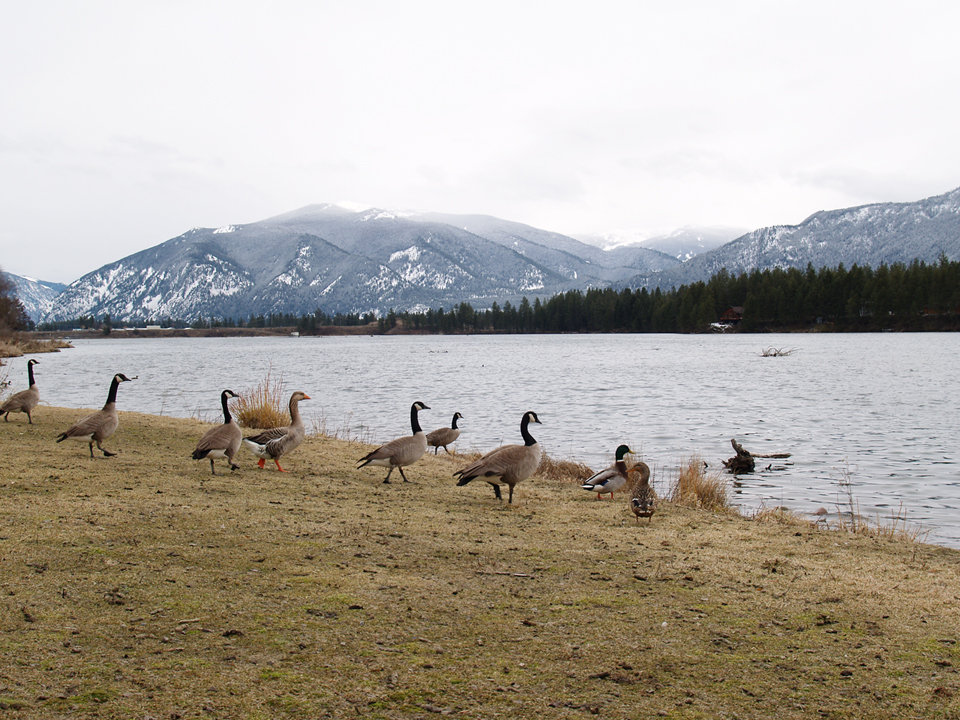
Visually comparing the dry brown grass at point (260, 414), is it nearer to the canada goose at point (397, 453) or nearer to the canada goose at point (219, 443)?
the canada goose at point (219, 443)

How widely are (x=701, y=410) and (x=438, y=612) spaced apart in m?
32.1

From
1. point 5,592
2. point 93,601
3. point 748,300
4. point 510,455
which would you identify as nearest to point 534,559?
point 510,455

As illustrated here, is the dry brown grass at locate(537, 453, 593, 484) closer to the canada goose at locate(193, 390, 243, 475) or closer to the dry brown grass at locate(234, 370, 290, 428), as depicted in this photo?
the canada goose at locate(193, 390, 243, 475)

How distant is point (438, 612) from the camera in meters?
7.24

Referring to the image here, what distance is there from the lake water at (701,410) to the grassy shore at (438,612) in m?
6.77

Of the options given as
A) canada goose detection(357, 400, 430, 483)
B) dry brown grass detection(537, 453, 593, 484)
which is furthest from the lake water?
canada goose detection(357, 400, 430, 483)

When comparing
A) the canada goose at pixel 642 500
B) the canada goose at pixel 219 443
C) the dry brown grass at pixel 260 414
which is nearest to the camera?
the canada goose at pixel 642 500

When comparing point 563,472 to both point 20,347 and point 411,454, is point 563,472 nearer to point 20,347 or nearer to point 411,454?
point 411,454

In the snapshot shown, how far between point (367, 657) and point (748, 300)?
6653 inches

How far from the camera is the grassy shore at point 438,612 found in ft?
18.0

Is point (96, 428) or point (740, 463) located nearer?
point (96, 428)

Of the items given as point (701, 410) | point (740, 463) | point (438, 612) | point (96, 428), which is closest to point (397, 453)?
point (96, 428)

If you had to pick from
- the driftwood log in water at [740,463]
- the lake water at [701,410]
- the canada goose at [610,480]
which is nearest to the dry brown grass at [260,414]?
the lake water at [701,410]

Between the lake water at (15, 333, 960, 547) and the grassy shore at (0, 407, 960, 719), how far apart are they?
6.77 metres
